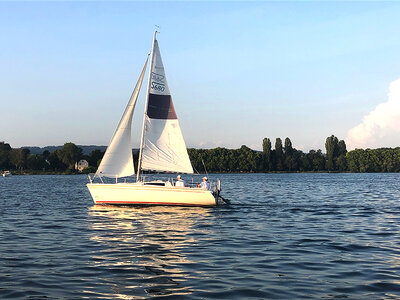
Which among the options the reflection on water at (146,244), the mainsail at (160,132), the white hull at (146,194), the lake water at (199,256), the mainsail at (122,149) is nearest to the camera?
the lake water at (199,256)

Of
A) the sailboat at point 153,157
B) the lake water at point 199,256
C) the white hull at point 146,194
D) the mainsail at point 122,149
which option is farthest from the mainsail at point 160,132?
the lake water at point 199,256

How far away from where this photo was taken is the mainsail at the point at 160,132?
35531 mm

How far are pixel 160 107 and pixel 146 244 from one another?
18.6 metres

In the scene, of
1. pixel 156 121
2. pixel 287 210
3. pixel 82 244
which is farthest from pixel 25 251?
pixel 287 210

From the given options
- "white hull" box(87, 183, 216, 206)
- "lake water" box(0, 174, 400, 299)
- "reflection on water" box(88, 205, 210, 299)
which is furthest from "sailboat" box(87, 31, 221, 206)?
"lake water" box(0, 174, 400, 299)

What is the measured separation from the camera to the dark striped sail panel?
118ft

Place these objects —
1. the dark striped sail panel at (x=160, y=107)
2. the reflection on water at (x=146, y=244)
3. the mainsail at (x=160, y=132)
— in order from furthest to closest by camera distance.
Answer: the dark striped sail panel at (x=160, y=107) → the mainsail at (x=160, y=132) → the reflection on water at (x=146, y=244)

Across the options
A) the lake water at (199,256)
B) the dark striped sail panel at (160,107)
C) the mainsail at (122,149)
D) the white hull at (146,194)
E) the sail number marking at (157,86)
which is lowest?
the lake water at (199,256)

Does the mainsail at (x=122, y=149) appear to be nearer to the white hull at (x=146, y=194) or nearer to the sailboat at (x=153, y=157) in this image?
the sailboat at (x=153, y=157)

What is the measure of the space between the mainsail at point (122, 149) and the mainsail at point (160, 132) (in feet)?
3.76

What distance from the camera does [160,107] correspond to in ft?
119

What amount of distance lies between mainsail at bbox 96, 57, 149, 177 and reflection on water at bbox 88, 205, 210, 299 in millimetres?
3104

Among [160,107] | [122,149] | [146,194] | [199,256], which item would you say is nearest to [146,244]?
[199,256]

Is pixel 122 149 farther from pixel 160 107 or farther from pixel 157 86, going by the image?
pixel 157 86
